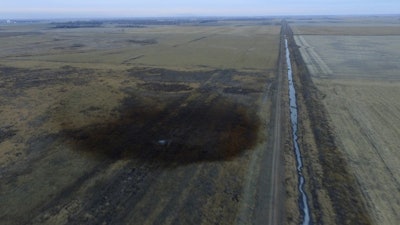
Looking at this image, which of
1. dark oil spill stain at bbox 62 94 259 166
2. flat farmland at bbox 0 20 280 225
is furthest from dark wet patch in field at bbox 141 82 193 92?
dark oil spill stain at bbox 62 94 259 166

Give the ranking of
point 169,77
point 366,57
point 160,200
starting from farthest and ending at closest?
point 366,57 → point 169,77 → point 160,200

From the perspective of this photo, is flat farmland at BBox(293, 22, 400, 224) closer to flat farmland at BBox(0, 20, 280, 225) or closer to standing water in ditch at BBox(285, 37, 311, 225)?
standing water in ditch at BBox(285, 37, 311, 225)

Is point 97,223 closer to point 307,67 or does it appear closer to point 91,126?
point 91,126

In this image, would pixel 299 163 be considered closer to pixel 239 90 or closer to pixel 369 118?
pixel 369 118

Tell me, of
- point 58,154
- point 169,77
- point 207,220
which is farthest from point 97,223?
point 169,77

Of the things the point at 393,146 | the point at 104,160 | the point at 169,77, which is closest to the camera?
the point at 104,160

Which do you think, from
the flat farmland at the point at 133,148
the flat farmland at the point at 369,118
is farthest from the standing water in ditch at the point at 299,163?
the flat farmland at the point at 369,118

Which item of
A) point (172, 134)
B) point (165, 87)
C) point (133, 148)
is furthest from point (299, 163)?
point (165, 87)
